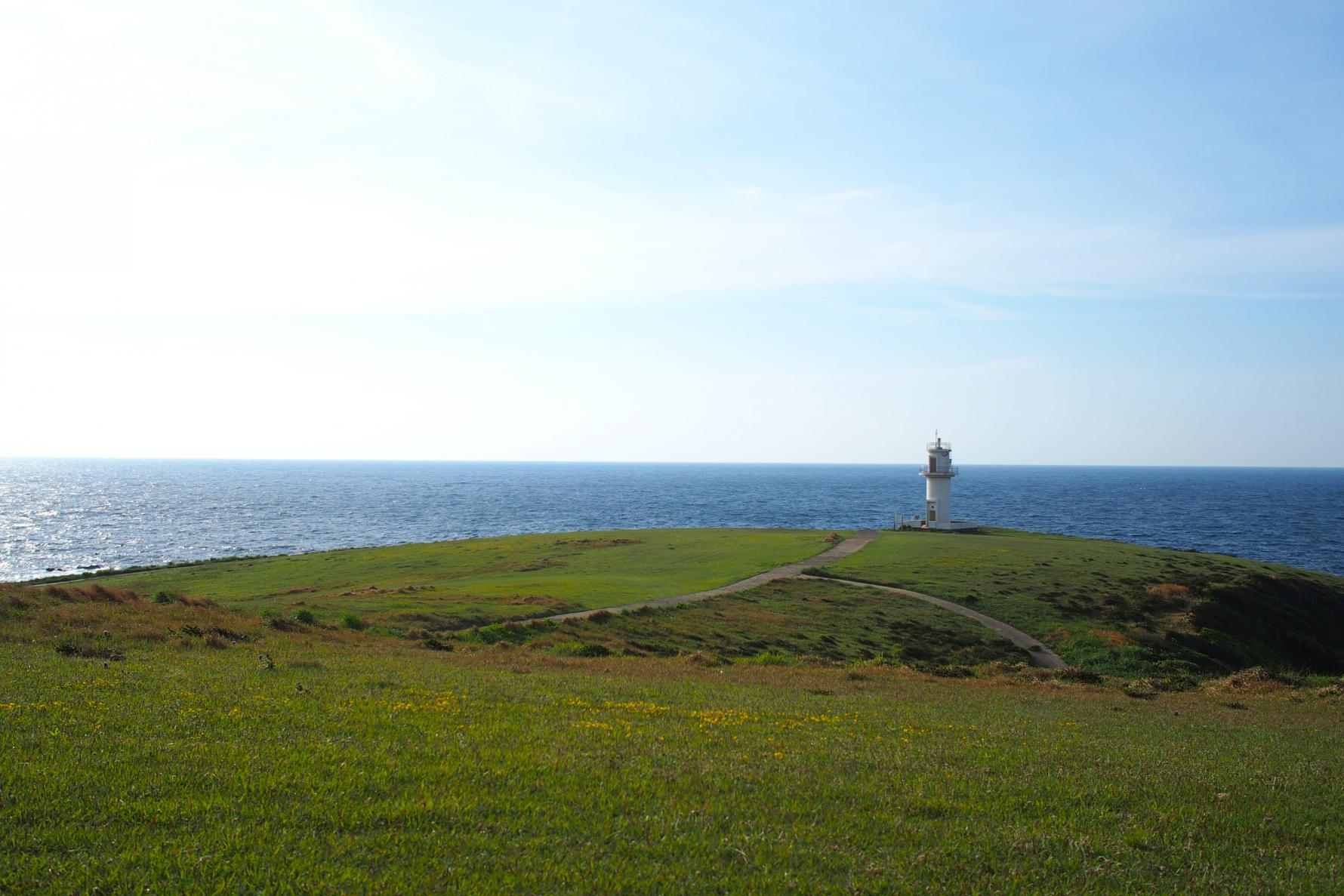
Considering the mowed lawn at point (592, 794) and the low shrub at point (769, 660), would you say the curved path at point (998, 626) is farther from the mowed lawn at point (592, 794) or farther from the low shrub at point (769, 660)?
the mowed lawn at point (592, 794)

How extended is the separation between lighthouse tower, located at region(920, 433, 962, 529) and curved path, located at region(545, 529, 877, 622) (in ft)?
36.7

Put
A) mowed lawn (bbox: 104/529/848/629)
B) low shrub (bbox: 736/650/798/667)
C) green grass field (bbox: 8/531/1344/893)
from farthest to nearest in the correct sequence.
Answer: mowed lawn (bbox: 104/529/848/629), low shrub (bbox: 736/650/798/667), green grass field (bbox: 8/531/1344/893)

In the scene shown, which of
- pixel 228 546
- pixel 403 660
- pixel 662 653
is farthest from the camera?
pixel 228 546

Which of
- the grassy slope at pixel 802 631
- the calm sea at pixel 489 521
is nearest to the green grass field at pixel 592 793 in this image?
the grassy slope at pixel 802 631

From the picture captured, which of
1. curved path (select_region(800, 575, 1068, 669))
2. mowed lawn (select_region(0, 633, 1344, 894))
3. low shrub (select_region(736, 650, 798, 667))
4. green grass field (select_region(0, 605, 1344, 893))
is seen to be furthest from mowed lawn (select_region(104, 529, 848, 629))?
mowed lawn (select_region(0, 633, 1344, 894))

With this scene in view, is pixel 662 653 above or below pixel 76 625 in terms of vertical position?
below

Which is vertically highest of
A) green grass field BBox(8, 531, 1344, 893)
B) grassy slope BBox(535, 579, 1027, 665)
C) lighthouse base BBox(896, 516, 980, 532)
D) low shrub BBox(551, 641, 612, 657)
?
green grass field BBox(8, 531, 1344, 893)

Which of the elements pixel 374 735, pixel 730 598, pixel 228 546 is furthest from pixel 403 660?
pixel 228 546

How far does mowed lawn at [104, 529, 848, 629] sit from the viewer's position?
3925cm

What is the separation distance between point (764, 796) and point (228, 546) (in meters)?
106

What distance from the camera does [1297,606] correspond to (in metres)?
55.3

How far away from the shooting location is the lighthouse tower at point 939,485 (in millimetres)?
87938

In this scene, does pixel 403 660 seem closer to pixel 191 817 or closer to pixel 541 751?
pixel 541 751

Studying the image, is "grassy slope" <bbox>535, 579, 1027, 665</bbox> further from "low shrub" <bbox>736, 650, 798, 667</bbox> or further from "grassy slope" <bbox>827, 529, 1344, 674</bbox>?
"grassy slope" <bbox>827, 529, 1344, 674</bbox>
